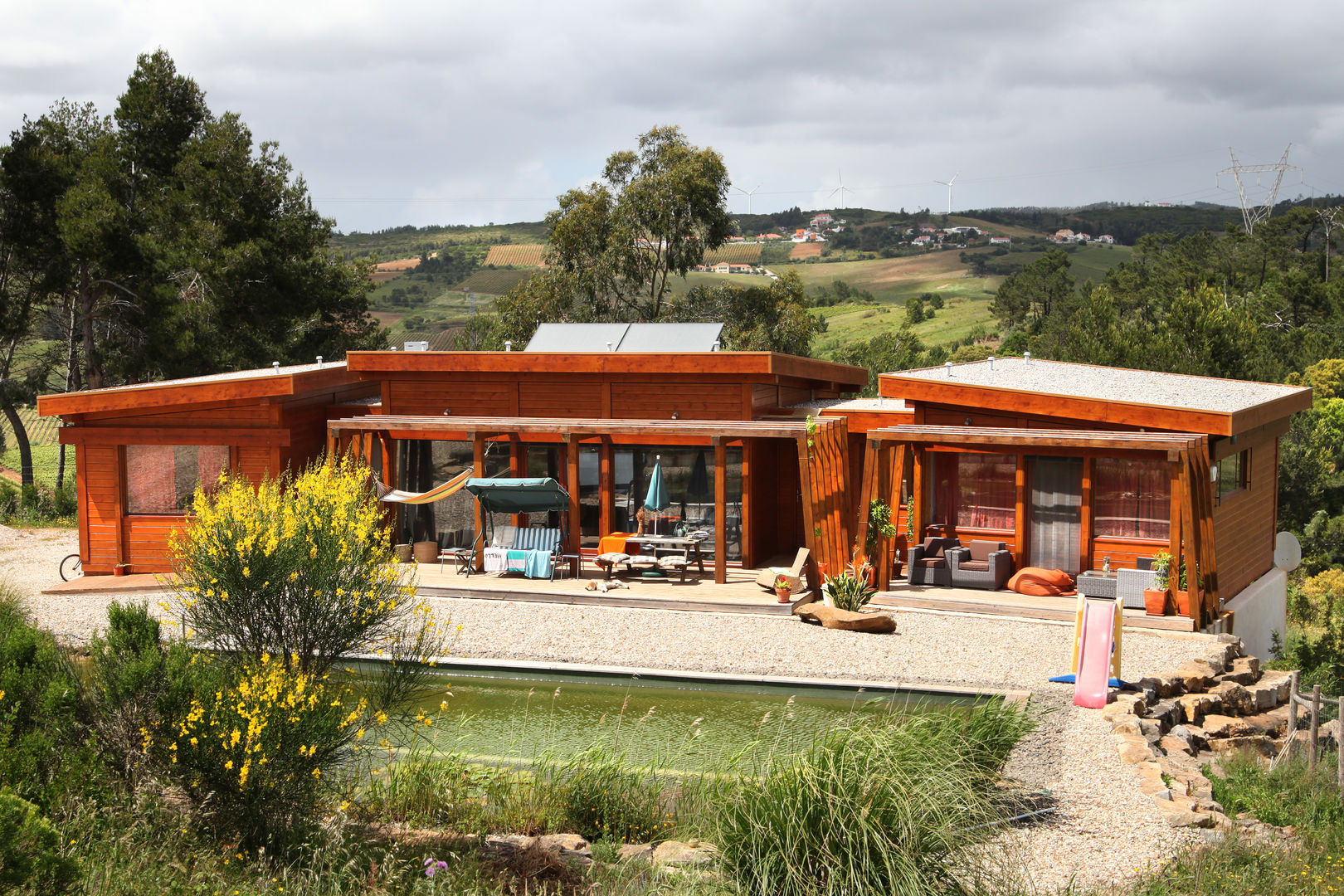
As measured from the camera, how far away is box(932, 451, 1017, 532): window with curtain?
1485 centimetres

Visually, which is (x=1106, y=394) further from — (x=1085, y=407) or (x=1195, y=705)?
(x=1195, y=705)

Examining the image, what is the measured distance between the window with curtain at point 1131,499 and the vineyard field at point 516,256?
269ft

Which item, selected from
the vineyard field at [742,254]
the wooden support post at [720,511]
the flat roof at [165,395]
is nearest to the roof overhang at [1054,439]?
the wooden support post at [720,511]

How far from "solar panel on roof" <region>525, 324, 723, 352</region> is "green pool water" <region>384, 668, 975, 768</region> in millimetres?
7308

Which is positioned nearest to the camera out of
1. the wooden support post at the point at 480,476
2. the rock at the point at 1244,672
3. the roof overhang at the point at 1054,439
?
the rock at the point at 1244,672

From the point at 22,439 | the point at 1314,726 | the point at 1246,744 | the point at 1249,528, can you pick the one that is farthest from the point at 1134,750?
the point at 22,439

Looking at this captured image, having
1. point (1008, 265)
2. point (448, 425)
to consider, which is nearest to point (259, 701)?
point (448, 425)

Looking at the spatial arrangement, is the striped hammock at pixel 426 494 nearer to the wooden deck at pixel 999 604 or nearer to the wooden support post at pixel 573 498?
the wooden support post at pixel 573 498

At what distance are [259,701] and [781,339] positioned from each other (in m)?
27.6

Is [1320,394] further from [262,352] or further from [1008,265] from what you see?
[1008,265]

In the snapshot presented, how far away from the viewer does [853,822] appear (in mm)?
5562

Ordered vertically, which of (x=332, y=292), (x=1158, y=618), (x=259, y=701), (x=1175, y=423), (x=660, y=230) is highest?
(x=660, y=230)

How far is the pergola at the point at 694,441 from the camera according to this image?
546 inches

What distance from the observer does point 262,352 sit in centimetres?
2717
